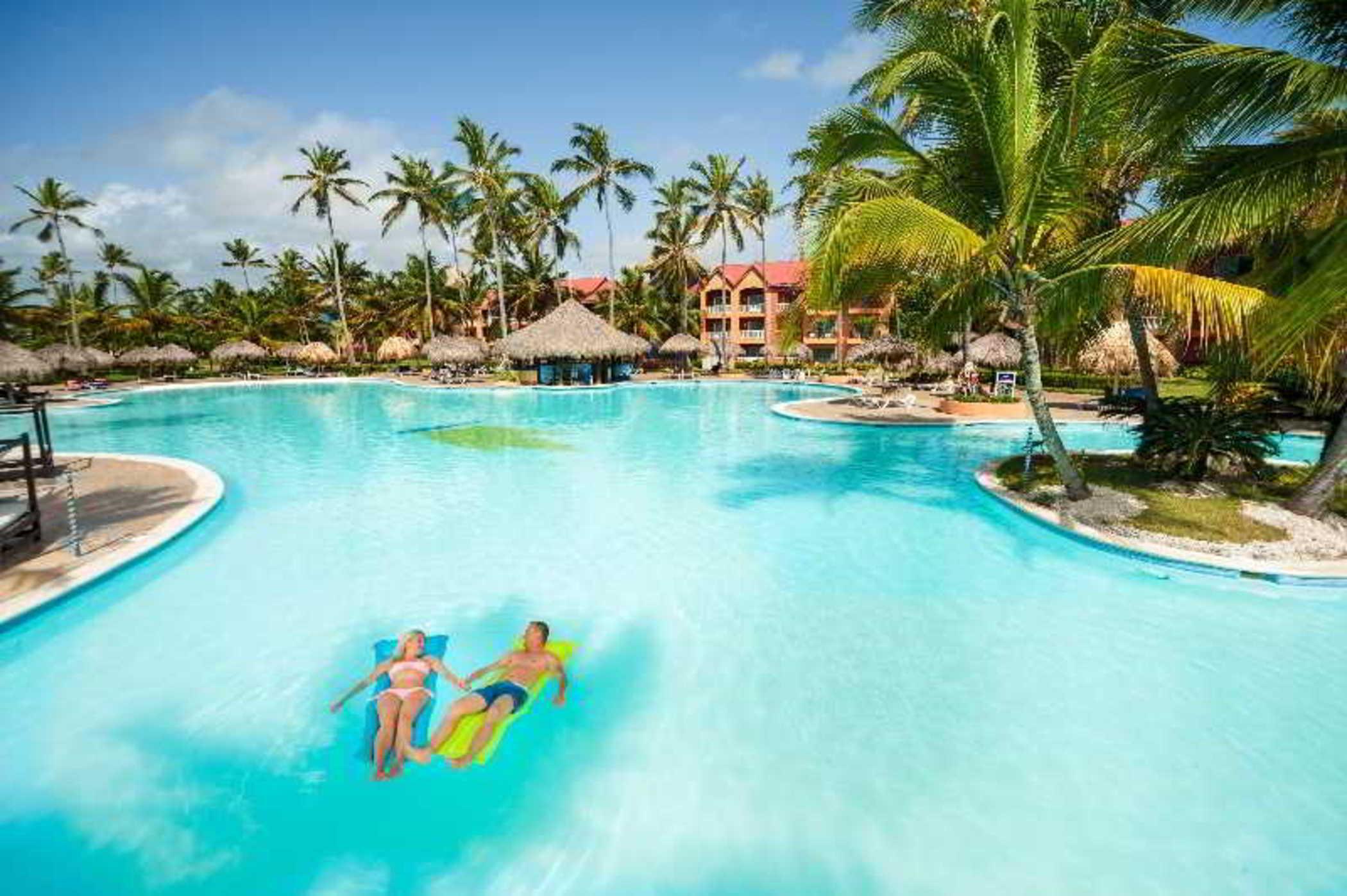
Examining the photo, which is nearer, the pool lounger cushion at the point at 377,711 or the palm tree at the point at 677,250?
the pool lounger cushion at the point at 377,711

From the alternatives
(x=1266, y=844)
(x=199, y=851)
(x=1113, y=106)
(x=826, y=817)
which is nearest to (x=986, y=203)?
(x=1113, y=106)

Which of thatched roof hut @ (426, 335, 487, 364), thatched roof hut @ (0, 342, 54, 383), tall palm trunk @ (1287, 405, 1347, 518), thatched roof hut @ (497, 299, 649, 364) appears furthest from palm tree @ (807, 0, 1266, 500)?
thatched roof hut @ (426, 335, 487, 364)

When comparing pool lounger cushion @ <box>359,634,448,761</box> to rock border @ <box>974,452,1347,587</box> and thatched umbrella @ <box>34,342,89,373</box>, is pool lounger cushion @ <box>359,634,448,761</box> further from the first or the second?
thatched umbrella @ <box>34,342,89,373</box>

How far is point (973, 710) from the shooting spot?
5312 mm

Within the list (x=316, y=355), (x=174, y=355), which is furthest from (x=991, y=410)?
(x=174, y=355)

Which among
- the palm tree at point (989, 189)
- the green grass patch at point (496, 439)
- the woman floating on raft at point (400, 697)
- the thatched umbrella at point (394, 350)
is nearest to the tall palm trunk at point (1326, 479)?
the palm tree at point (989, 189)

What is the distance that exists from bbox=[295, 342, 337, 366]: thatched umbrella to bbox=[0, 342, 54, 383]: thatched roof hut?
37.4 m

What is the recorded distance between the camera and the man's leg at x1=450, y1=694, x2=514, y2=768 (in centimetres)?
465

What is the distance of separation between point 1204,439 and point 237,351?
54.8 meters

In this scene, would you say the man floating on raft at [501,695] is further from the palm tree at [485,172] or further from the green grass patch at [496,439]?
the palm tree at [485,172]

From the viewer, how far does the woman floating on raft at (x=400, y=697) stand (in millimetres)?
4637

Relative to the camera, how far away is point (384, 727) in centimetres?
471

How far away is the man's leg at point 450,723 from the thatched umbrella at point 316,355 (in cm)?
5227

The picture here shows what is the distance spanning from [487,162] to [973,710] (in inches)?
1620
